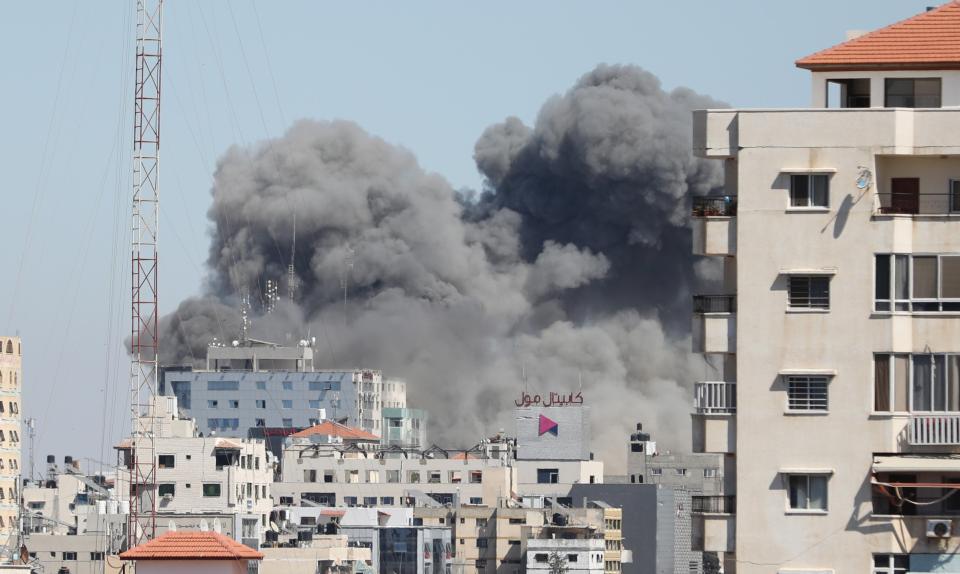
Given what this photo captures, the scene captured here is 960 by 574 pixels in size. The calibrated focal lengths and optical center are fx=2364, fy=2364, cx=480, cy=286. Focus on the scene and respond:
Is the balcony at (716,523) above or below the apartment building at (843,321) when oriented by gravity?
below

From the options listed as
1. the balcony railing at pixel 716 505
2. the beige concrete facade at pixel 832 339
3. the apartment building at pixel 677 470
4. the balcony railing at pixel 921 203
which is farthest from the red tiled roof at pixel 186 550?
the apartment building at pixel 677 470

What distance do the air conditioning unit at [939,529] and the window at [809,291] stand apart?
8.50 feet

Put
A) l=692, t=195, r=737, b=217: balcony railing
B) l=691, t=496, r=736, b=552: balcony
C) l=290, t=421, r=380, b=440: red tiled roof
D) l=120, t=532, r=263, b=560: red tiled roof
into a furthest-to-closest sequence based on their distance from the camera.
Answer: l=290, t=421, r=380, b=440: red tiled roof → l=120, t=532, r=263, b=560: red tiled roof → l=692, t=195, r=737, b=217: balcony railing → l=691, t=496, r=736, b=552: balcony

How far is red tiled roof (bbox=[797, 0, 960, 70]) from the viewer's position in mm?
26219

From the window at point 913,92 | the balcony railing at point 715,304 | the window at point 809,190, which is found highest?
the window at point 913,92

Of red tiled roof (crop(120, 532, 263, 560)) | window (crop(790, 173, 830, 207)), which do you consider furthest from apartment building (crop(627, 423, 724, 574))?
window (crop(790, 173, 830, 207))

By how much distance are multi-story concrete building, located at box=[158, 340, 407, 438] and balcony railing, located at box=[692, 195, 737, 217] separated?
147 meters

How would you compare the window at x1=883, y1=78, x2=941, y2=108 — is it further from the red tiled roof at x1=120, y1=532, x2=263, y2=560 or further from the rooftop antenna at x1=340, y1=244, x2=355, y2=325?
the rooftop antenna at x1=340, y1=244, x2=355, y2=325

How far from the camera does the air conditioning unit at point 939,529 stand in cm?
2522

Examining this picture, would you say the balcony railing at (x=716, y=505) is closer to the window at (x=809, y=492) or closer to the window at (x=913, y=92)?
the window at (x=809, y=492)

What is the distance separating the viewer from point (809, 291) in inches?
1016

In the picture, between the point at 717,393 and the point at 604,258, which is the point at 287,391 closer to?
the point at 604,258

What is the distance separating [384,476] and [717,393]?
119773 millimetres

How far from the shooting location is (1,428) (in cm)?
10631
